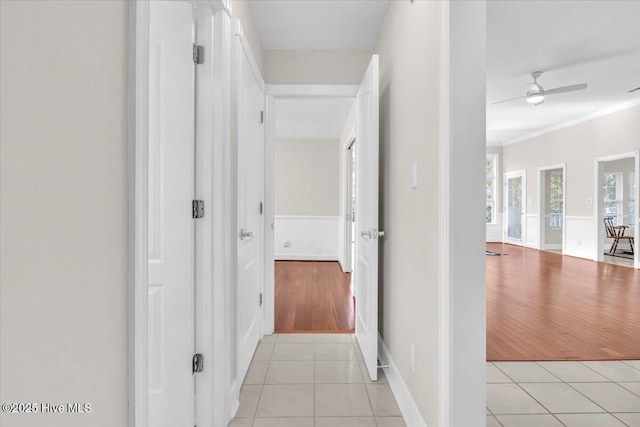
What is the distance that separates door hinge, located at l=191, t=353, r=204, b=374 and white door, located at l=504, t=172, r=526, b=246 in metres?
9.90

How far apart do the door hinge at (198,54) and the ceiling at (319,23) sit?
1.14 meters

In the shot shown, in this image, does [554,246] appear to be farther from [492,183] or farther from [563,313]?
[563,313]

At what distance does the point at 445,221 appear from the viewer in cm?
136

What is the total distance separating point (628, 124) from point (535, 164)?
8.84 feet

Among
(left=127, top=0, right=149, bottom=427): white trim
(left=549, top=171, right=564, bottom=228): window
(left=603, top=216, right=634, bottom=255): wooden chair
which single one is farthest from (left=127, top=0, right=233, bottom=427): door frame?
(left=549, top=171, right=564, bottom=228): window

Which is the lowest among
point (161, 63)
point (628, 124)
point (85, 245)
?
point (85, 245)

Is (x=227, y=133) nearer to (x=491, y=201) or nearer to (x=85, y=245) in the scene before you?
(x=85, y=245)

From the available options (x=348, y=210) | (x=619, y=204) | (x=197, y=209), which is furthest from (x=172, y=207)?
(x=619, y=204)

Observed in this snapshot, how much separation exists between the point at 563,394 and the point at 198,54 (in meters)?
2.76

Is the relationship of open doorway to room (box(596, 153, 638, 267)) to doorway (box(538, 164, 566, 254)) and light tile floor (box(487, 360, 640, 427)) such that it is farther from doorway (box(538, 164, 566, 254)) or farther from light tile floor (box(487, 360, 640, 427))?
light tile floor (box(487, 360, 640, 427))

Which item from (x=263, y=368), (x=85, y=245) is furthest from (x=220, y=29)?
(x=263, y=368)

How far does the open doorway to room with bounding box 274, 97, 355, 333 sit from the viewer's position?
19.1 ft

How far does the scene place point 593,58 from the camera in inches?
172

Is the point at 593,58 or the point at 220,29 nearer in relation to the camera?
the point at 220,29
